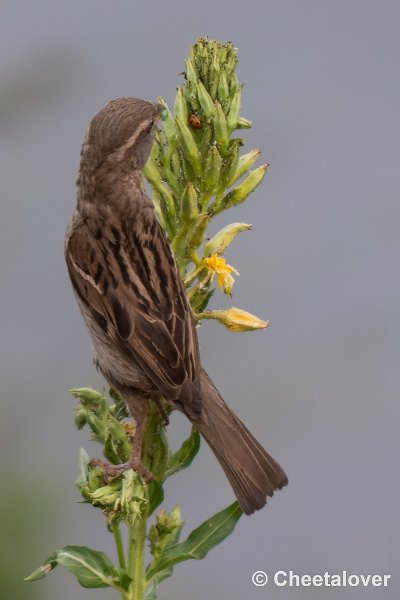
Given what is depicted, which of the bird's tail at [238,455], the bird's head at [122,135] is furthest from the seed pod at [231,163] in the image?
the bird's tail at [238,455]

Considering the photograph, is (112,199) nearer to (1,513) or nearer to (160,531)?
(160,531)

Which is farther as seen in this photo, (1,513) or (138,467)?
(1,513)

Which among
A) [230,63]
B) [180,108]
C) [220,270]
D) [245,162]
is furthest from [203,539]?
[230,63]

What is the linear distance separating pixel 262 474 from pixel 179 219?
2.04 feet

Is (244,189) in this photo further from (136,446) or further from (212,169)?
(136,446)

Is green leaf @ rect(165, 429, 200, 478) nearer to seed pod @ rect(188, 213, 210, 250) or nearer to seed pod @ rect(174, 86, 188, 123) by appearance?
seed pod @ rect(188, 213, 210, 250)

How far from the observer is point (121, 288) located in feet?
9.12

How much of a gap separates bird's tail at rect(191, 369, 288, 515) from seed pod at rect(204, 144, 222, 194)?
1.75ft

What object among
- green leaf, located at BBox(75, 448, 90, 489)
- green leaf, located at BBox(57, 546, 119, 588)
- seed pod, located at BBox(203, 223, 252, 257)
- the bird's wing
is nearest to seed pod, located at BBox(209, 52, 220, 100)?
seed pod, located at BBox(203, 223, 252, 257)

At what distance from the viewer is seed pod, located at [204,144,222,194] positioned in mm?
2408

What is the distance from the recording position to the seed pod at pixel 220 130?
241cm

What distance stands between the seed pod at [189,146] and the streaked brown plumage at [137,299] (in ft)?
0.72

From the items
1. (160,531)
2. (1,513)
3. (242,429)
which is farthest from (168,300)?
(1,513)

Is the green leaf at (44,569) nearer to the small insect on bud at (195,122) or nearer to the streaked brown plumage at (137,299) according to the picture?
→ the streaked brown plumage at (137,299)
